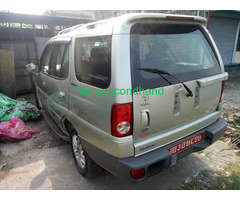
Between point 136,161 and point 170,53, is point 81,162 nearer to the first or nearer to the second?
point 136,161

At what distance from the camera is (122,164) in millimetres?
1729

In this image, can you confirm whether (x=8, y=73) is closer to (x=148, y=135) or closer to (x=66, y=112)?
(x=66, y=112)

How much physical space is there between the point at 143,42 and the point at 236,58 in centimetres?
948

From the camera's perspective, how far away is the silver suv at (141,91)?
169cm

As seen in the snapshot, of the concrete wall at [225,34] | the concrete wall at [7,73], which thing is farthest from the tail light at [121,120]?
the concrete wall at [225,34]

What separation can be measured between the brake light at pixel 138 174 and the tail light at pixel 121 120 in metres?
0.35

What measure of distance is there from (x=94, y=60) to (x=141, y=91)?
64 cm

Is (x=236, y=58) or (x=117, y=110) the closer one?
(x=117, y=110)

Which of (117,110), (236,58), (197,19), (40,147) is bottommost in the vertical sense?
(40,147)

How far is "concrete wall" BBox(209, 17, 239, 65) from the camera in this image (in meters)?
7.81

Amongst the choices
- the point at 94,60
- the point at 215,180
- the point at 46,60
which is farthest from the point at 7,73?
the point at 215,180
